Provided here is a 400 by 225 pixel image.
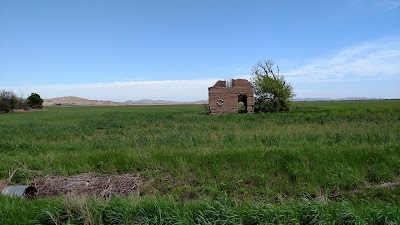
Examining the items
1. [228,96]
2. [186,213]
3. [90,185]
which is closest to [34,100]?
[228,96]

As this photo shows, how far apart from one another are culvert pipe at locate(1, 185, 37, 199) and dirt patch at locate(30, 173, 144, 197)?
0.47 ft

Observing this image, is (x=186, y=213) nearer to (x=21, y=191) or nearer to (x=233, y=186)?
(x=233, y=186)

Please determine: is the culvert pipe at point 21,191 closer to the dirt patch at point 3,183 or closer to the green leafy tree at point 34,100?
the dirt patch at point 3,183

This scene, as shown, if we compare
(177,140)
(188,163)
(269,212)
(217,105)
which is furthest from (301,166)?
(217,105)

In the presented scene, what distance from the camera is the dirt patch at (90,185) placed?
24.7ft

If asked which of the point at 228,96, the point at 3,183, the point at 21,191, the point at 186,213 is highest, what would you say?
the point at 228,96

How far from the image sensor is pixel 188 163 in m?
9.27

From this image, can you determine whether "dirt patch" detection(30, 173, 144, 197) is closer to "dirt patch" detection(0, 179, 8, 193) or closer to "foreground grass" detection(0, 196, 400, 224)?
"dirt patch" detection(0, 179, 8, 193)

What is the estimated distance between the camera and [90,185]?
26.1 feet

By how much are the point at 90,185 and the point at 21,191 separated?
1.56 metres

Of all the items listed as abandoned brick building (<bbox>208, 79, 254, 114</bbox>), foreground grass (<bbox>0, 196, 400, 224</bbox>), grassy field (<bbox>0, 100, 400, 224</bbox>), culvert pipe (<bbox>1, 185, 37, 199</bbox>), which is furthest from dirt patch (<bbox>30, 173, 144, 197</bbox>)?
abandoned brick building (<bbox>208, 79, 254, 114</bbox>)

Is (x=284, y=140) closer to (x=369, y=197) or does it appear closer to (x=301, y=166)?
(x=301, y=166)

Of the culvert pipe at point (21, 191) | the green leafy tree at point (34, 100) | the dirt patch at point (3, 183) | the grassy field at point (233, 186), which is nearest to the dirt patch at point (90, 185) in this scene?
the culvert pipe at point (21, 191)

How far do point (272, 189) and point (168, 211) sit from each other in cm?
316
